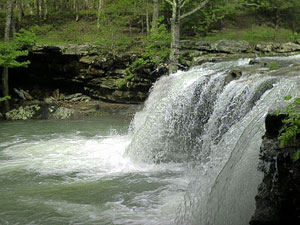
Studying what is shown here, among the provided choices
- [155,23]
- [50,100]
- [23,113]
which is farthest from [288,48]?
[23,113]

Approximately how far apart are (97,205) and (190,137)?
3488 millimetres

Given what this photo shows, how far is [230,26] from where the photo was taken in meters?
20.4

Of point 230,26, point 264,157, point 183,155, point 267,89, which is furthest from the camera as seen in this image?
point 230,26

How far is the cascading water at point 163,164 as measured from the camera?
449 centimetres

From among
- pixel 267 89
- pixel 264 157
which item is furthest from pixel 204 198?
pixel 267 89

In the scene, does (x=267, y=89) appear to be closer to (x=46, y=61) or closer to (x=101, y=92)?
(x=101, y=92)

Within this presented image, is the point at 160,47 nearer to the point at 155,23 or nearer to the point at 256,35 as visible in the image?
the point at 155,23

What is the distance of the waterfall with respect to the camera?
13.9 ft

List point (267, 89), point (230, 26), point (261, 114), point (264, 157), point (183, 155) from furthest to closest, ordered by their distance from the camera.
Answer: point (230, 26) → point (183, 155) → point (267, 89) → point (261, 114) → point (264, 157)

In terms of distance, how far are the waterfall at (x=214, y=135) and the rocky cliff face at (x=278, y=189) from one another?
460 millimetres

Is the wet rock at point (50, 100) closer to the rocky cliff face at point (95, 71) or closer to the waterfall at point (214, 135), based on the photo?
the rocky cliff face at point (95, 71)

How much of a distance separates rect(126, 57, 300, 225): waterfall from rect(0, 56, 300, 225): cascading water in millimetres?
13

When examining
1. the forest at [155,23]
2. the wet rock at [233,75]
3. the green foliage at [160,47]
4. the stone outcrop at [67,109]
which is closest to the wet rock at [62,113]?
the stone outcrop at [67,109]

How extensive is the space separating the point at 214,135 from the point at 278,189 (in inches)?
148
